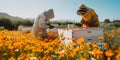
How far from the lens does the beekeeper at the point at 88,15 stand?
784 centimetres

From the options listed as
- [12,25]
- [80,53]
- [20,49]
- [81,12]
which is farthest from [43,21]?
[12,25]

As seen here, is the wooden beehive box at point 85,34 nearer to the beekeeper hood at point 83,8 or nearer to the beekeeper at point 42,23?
the beekeeper hood at point 83,8

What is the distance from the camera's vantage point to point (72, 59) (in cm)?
394

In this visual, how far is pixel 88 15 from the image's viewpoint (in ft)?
26.5

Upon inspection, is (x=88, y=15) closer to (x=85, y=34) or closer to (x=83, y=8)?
(x=83, y=8)

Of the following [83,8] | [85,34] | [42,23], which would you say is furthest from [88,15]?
[85,34]

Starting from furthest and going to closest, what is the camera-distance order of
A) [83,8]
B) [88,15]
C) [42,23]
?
1. [42,23]
2. [88,15]
3. [83,8]

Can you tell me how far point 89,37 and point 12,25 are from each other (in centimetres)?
1545

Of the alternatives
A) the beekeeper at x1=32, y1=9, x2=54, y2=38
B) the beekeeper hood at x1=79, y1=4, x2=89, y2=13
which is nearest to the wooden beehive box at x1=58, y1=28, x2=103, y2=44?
the beekeeper hood at x1=79, y1=4, x2=89, y2=13

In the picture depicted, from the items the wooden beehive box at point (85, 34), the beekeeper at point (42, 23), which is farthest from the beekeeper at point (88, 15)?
the wooden beehive box at point (85, 34)

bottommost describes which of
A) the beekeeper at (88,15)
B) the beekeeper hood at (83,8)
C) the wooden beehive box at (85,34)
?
the wooden beehive box at (85,34)

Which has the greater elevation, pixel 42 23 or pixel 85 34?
pixel 42 23

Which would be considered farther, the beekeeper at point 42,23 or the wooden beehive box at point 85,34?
the beekeeper at point 42,23

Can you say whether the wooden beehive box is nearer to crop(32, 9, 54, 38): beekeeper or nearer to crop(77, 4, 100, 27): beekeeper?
crop(77, 4, 100, 27): beekeeper
